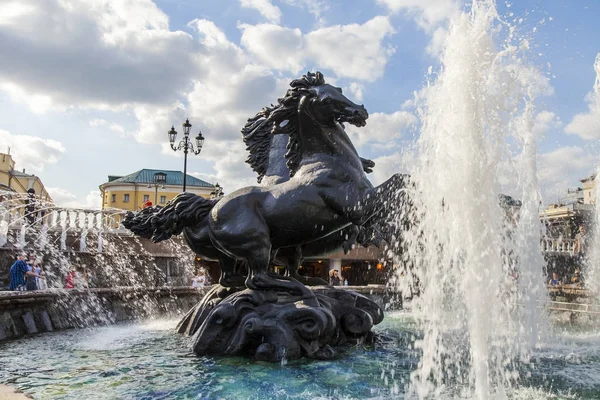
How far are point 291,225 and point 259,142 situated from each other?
2320mm

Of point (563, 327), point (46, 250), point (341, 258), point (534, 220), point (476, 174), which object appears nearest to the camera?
point (476, 174)

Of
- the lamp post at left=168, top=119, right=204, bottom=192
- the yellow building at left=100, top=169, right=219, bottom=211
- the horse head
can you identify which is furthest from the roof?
the horse head

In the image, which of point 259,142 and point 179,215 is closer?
point 179,215

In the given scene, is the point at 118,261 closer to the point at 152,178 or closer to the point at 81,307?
the point at 81,307

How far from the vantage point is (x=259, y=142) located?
7246mm

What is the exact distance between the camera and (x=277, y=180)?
6.55 meters

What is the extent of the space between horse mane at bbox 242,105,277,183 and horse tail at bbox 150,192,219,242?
152 centimetres

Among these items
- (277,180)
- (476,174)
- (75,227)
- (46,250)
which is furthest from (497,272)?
(75,227)

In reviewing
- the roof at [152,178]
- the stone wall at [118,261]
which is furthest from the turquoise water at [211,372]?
the roof at [152,178]

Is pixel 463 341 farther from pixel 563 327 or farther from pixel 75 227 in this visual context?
pixel 75 227

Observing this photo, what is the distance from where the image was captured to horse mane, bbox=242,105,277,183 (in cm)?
717

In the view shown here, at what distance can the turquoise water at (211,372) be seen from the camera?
350 cm

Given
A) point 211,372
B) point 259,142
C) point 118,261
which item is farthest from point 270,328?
point 118,261

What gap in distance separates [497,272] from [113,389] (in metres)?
3.02
